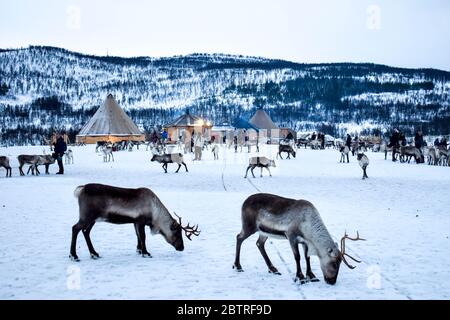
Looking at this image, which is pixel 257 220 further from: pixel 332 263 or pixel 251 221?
pixel 332 263

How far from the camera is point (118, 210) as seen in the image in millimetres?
6117

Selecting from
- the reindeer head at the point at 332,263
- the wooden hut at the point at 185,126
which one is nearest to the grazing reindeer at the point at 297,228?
the reindeer head at the point at 332,263

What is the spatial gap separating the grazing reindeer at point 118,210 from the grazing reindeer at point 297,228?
37.7 inches

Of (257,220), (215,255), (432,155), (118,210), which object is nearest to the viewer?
(257,220)

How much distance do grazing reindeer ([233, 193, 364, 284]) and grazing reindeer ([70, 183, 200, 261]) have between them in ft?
3.15

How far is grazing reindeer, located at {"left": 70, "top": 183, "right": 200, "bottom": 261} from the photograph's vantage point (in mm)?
6074

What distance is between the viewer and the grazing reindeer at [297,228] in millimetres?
5086

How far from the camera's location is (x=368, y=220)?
9.45 m

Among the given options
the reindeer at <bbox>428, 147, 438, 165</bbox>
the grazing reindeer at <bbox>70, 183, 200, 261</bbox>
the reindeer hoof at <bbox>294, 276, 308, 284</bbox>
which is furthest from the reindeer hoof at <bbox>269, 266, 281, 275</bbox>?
the reindeer at <bbox>428, 147, 438, 165</bbox>

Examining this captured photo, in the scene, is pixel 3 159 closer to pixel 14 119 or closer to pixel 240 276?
pixel 240 276

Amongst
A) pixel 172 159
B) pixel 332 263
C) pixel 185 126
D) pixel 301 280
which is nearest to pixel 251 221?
pixel 301 280

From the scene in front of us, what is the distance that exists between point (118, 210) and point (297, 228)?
8.14 feet
